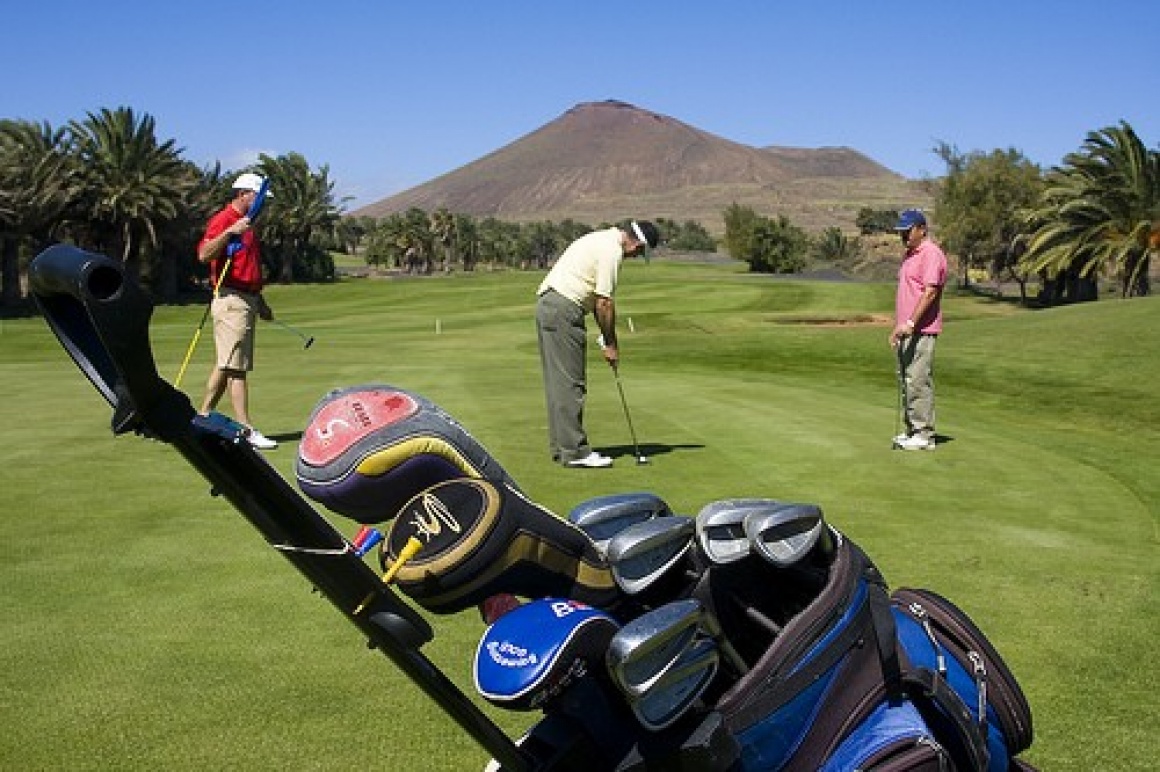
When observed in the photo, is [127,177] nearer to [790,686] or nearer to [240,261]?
[240,261]

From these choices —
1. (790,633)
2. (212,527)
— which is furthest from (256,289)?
(790,633)

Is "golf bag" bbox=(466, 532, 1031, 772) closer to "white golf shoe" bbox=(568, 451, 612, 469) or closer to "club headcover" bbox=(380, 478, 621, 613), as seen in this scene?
"club headcover" bbox=(380, 478, 621, 613)

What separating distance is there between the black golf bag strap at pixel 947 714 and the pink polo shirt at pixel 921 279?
7.81 metres

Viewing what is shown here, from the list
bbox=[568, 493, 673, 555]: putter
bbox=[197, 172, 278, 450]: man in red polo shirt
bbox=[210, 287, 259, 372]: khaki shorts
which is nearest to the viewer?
bbox=[568, 493, 673, 555]: putter

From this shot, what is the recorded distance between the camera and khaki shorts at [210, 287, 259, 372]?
386 inches

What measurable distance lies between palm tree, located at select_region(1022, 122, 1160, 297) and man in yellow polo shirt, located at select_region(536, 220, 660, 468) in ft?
123

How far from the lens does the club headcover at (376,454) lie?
103 inches

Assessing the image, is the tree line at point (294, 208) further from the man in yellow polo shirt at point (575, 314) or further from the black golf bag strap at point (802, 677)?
the black golf bag strap at point (802, 677)

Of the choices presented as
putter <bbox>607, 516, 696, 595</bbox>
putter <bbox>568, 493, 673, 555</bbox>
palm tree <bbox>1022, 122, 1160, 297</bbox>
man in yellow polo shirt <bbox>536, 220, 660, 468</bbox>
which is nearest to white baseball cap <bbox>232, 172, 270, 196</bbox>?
man in yellow polo shirt <bbox>536, 220, 660, 468</bbox>

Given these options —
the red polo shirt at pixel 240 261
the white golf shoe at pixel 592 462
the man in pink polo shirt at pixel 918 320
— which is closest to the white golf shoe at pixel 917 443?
the man in pink polo shirt at pixel 918 320

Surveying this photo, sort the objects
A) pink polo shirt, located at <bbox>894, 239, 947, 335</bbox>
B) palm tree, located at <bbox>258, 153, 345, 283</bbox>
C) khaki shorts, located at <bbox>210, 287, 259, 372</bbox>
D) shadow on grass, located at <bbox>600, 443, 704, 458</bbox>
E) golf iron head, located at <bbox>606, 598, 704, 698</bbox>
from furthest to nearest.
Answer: palm tree, located at <bbox>258, 153, 345, 283</bbox> → pink polo shirt, located at <bbox>894, 239, 947, 335</bbox> → khaki shorts, located at <bbox>210, 287, 259, 372</bbox> → shadow on grass, located at <bbox>600, 443, 704, 458</bbox> → golf iron head, located at <bbox>606, 598, 704, 698</bbox>

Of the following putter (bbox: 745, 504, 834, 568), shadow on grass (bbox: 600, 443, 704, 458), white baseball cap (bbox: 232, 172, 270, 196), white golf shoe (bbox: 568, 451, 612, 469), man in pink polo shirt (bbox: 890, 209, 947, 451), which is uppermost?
white baseball cap (bbox: 232, 172, 270, 196)

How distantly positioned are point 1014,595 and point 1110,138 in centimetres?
4387

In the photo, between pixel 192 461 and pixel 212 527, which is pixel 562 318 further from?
pixel 192 461
